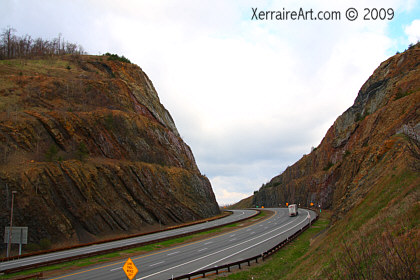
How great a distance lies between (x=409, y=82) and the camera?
48.8 meters

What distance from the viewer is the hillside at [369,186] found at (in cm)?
998

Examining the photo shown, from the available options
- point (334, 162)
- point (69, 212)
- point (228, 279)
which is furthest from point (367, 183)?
point (334, 162)

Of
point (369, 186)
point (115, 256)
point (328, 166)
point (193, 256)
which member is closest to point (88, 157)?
point (115, 256)

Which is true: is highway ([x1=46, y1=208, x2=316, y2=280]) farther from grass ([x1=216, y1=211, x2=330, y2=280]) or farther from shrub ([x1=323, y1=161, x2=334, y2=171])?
shrub ([x1=323, y1=161, x2=334, y2=171])

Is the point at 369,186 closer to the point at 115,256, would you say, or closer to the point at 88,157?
the point at 115,256

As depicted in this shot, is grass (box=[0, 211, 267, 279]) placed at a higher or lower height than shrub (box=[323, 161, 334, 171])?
lower

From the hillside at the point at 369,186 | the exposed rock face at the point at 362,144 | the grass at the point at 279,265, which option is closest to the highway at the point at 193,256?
the grass at the point at 279,265

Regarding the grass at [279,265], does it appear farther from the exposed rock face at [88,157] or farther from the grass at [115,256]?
the exposed rock face at [88,157]

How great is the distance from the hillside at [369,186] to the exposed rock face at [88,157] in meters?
26.3

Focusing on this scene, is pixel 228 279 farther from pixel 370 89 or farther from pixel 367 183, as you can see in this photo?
pixel 370 89

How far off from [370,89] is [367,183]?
4690cm

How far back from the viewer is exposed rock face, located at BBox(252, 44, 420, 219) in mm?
30547

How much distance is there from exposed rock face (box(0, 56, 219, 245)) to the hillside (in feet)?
86.2

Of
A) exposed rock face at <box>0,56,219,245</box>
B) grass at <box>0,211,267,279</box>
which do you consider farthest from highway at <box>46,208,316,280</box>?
exposed rock face at <box>0,56,219,245</box>
